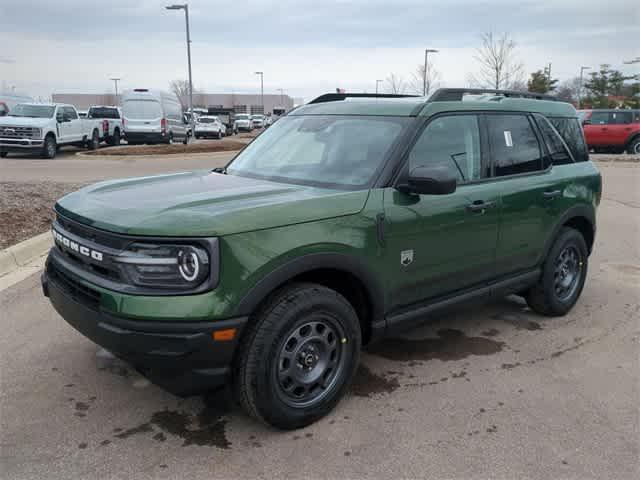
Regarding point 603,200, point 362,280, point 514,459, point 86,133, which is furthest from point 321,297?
point 86,133

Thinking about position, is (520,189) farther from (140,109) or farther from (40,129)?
(140,109)

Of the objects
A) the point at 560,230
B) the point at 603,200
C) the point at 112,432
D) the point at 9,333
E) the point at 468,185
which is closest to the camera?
the point at 112,432

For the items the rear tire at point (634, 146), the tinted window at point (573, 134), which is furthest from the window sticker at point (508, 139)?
Result: the rear tire at point (634, 146)

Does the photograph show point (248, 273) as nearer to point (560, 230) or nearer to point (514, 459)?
point (514, 459)

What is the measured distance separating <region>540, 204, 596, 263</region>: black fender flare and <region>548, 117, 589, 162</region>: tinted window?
458mm

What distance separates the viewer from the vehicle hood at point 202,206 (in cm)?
282

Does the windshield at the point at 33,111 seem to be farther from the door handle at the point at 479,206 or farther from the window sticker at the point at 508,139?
the door handle at the point at 479,206

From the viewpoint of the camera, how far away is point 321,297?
316cm

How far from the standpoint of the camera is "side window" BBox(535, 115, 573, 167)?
477 centimetres

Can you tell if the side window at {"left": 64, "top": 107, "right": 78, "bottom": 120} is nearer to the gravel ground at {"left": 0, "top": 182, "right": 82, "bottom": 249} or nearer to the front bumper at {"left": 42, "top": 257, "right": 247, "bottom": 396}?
the gravel ground at {"left": 0, "top": 182, "right": 82, "bottom": 249}

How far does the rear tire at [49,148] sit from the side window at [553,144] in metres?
17.2

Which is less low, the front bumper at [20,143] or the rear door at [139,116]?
the rear door at [139,116]

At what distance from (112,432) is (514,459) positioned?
2.17 metres

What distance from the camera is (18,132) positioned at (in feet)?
58.5
